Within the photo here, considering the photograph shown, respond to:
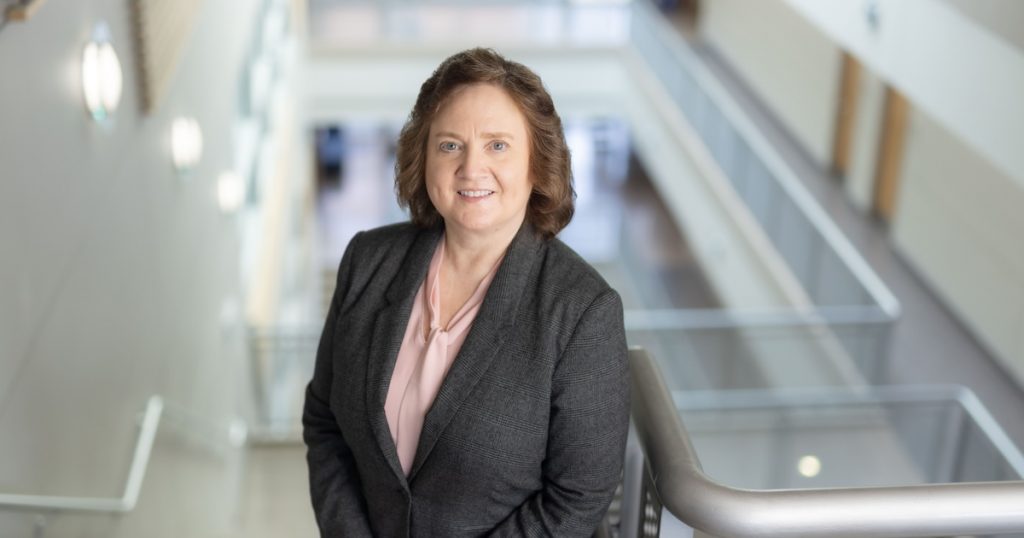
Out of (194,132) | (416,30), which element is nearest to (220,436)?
(194,132)

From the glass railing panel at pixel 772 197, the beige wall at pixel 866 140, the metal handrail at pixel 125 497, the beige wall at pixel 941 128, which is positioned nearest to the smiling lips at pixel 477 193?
the metal handrail at pixel 125 497

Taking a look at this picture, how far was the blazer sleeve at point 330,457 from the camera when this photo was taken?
2.38 m

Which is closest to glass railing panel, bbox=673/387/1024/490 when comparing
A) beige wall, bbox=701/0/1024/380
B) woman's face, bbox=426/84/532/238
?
beige wall, bbox=701/0/1024/380

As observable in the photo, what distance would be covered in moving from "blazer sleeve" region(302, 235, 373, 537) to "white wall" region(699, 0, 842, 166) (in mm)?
12433

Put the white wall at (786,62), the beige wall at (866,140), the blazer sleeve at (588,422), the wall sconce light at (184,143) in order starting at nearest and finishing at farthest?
the blazer sleeve at (588,422) → the wall sconce light at (184,143) → the beige wall at (866,140) → the white wall at (786,62)

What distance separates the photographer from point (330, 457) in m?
2.43

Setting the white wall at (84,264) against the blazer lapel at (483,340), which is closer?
the blazer lapel at (483,340)

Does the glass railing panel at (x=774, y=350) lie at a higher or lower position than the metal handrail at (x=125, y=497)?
lower

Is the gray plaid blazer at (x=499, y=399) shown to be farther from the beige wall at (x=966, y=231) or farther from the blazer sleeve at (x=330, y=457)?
the beige wall at (x=966, y=231)

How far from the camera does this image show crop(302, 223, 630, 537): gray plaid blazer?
2.12m

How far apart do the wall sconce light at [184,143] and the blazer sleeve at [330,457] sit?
4.33 m

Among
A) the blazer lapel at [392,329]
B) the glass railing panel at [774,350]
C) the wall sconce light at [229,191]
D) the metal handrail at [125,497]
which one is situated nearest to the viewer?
the blazer lapel at [392,329]

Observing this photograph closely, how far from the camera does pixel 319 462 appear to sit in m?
2.44

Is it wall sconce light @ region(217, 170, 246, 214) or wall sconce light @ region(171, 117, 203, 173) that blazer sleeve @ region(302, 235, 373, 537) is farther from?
wall sconce light @ region(217, 170, 246, 214)
